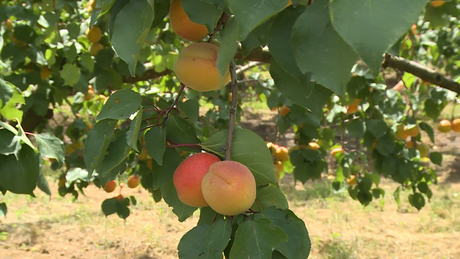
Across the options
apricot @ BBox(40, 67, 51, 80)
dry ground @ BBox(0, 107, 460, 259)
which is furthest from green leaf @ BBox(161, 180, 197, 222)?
dry ground @ BBox(0, 107, 460, 259)

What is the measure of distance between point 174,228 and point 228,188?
3275 mm

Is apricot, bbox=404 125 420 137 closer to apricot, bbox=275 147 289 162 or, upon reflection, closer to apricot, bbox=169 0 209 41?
apricot, bbox=275 147 289 162

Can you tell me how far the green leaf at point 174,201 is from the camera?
67 centimetres

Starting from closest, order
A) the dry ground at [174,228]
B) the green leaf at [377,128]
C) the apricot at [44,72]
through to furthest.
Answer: the apricot at [44,72]
the green leaf at [377,128]
the dry ground at [174,228]

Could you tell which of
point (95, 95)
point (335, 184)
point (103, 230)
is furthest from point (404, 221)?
point (95, 95)

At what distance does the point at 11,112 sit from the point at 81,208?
328 cm

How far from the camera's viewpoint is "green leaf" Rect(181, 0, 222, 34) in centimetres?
47

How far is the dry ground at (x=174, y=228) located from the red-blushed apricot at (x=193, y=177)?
2.33m

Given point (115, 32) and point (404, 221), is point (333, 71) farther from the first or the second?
point (404, 221)

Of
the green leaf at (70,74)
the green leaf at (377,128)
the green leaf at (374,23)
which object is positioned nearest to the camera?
the green leaf at (374,23)

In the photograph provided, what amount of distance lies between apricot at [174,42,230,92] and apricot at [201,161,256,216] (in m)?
0.12

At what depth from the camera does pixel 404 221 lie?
3.89 m

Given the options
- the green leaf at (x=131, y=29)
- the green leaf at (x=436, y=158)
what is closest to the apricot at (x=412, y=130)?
the green leaf at (x=436, y=158)

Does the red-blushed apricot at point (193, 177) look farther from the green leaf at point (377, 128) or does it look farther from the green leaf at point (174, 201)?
the green leaf at point (377, 128)
